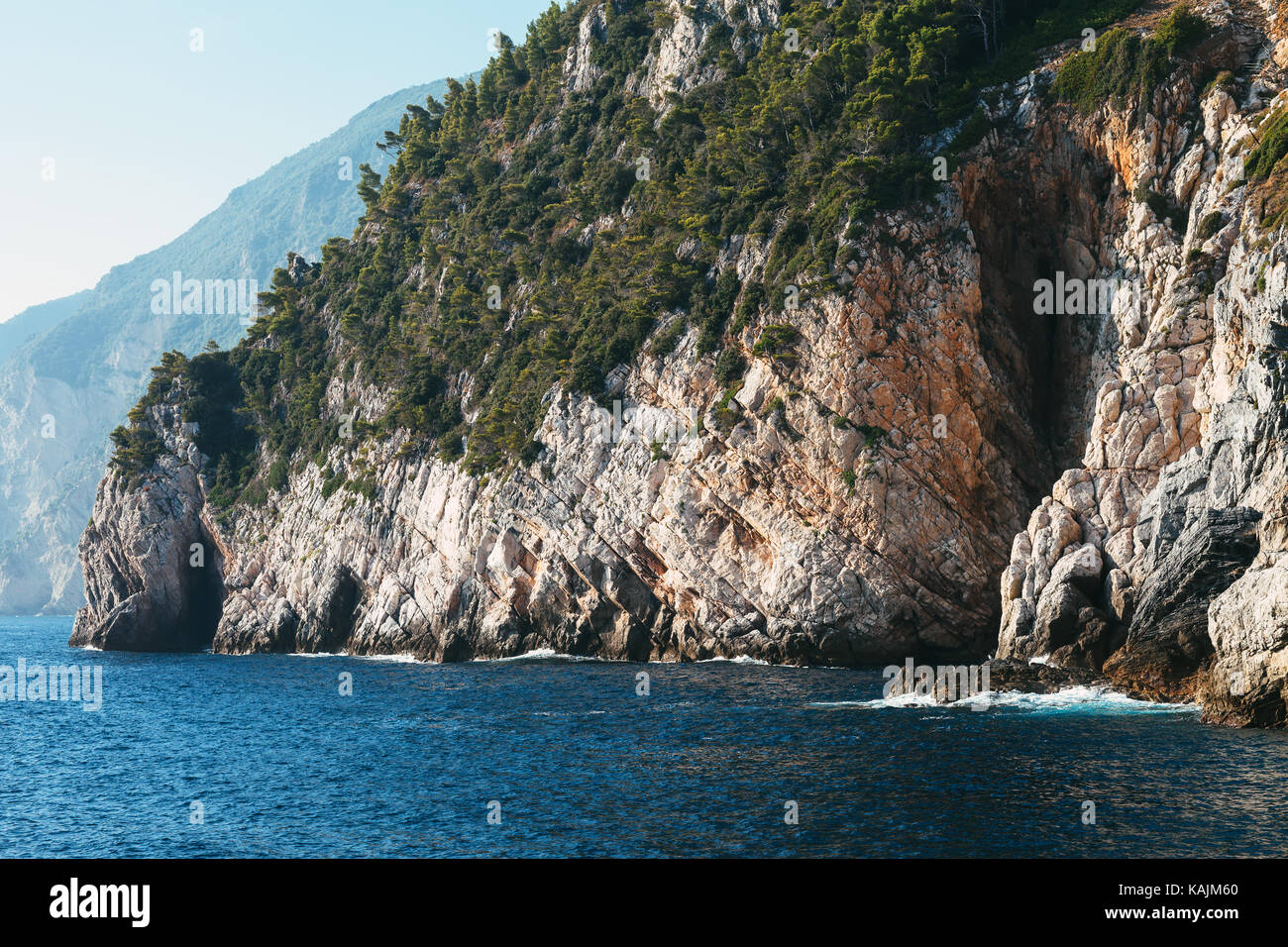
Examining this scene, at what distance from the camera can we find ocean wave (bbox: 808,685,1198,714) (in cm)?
3527

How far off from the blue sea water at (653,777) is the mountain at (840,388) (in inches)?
251

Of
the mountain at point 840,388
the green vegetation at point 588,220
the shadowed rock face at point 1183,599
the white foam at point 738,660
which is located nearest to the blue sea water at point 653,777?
the shadowed rock face at point 1183,599

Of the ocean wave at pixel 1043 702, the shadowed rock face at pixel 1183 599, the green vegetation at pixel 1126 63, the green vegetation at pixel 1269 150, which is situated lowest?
the ocean wave at pixel 1043 702

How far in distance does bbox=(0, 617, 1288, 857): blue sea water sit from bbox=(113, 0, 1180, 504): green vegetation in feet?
80.8

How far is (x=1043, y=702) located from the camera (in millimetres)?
37062

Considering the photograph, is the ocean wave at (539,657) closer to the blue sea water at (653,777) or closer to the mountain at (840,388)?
the mountain at (840,388)

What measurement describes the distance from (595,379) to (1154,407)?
110 ft

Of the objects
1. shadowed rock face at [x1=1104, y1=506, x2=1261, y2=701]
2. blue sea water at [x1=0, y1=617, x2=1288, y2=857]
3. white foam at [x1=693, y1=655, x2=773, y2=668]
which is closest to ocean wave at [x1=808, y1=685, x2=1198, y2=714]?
blue sea water at [x1=0, y1=617, x2=1288, y2=857]

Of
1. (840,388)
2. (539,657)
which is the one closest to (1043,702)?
(840,388)

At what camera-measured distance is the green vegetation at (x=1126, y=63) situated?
49.4 m

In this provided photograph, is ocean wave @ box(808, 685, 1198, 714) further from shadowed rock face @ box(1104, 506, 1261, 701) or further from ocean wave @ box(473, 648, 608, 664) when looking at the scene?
ocean wave @ box(473, 648, 608, 664)

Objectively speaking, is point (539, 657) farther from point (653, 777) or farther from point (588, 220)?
point (588, 220)

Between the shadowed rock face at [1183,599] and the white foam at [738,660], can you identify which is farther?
the white foam at [738,660]
